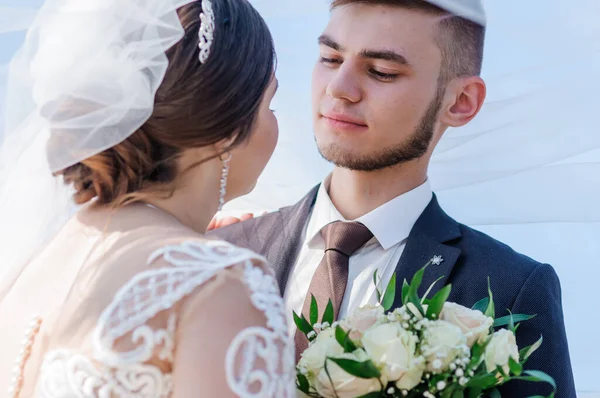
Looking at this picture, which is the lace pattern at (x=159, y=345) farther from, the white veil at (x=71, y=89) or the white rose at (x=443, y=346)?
the white rose at (x=443, y=346)

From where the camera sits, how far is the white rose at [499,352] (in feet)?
6.85

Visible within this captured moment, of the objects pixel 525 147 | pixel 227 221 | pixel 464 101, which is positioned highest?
pixel 464 101

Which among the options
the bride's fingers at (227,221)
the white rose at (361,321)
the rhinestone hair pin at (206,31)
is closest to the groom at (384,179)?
the bride's fingers at (227,221)

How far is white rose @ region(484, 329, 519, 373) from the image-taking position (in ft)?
6.85

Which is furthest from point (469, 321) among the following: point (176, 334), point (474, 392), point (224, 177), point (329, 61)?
point (329, 61)

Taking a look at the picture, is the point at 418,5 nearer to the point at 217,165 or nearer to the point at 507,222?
the point at 507,222

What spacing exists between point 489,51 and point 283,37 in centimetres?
79

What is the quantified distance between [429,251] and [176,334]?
1.52 meters

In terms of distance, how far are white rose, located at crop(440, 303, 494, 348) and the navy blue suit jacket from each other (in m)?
0.63

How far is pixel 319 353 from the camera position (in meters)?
2.10

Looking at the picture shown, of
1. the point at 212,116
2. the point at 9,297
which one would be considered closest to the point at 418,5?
the point at 212,116

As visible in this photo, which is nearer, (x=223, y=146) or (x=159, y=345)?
(x=159, y=345)

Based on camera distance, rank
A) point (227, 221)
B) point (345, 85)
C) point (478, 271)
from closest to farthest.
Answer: point (478, 271) < point (345, 85) < point (227, 221)

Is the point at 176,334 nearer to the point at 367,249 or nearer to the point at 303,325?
the point at 303,325
